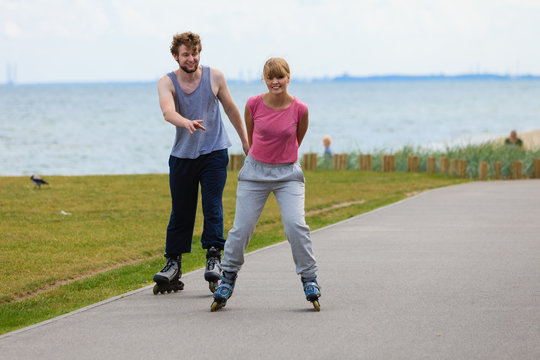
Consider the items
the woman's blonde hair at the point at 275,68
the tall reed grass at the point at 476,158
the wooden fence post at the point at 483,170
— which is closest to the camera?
the woman's blonde hair at the point at 275,68

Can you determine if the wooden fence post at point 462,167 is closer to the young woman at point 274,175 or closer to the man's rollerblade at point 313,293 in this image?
the young woman at point 274,175

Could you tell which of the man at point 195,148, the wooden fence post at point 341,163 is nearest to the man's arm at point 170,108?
the man at point 195,148

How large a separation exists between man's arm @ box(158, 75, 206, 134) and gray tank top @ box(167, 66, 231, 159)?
62mm

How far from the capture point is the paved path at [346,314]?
17.2ft

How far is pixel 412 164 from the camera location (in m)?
20.6

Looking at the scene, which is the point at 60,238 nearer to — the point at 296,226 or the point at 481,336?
the point at 296,226

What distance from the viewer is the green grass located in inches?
296

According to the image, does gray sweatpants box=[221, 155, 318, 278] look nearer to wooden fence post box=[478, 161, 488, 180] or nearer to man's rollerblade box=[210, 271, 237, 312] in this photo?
man's rollerblade box=[210, 271, 237, 312]

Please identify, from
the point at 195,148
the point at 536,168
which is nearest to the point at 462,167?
the point at 536,168

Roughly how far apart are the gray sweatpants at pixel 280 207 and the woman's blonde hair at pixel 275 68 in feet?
2.14

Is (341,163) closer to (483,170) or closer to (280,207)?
(483,170)

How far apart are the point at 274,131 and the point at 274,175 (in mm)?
337

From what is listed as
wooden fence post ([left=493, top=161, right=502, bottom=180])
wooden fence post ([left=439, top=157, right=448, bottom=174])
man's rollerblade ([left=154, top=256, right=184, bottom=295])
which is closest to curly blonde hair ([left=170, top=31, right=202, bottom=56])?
man's rollerblade ([left=154, top=256, right=184, bottom=295])

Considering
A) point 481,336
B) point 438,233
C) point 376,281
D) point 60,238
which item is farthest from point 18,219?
point 481,336
